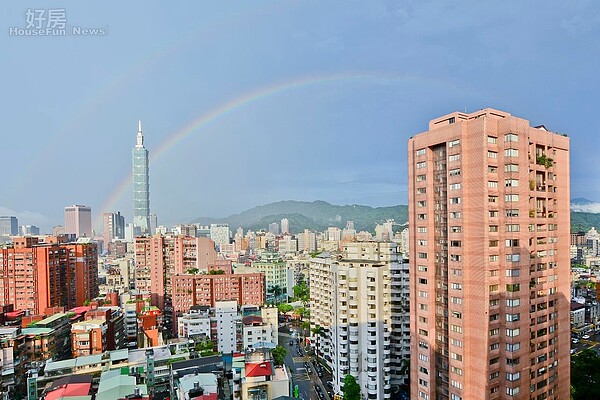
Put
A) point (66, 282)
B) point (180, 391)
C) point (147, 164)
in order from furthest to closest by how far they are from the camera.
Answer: point (147, 164) → point (66, 282) → point (180, 391)

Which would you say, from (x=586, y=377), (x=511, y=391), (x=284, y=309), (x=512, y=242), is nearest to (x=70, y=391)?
(x=511, y=391)

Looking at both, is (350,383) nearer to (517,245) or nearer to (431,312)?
(431,312)

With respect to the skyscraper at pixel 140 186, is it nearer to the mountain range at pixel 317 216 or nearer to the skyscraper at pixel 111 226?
the skyscraper at pixel 111 226

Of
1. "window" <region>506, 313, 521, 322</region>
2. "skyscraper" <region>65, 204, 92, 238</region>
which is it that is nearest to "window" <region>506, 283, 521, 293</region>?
"window" <region>506, 313, 521, 322</region>

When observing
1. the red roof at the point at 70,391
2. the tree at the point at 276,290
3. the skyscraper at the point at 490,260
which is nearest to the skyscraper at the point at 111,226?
the tree at the point at 276,290

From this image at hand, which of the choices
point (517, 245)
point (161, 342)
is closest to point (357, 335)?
point (517, 245)
